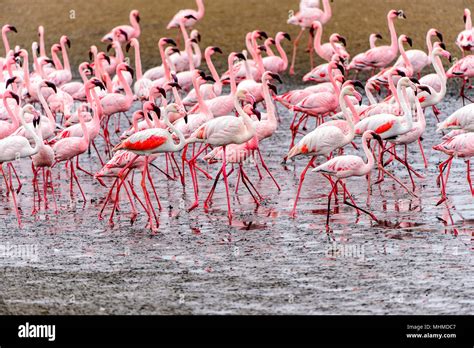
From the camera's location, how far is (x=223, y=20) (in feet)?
78.1

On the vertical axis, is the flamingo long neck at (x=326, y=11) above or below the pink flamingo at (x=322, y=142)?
above

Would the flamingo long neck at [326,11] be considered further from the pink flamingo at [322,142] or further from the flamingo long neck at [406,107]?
the pink flamingo at [322,142]

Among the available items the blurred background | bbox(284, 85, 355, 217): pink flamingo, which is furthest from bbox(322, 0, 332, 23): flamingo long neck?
bbox(284, 85, 355, 217): pink flamingo

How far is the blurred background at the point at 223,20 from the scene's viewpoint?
22547mm

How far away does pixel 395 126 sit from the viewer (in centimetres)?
1270

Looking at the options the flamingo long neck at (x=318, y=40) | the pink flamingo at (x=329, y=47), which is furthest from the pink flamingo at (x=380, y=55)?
the flamingo long neck at (x=318, y=40)

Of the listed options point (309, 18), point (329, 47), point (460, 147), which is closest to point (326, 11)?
point (309, 18)

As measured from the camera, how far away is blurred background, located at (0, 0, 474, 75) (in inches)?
888

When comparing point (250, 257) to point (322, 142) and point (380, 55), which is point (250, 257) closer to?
point (322, 142)

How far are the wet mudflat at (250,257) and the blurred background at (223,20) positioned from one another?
928 cm

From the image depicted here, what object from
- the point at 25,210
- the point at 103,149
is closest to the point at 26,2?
the point at 103,149

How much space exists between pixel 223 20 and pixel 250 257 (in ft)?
46.3
